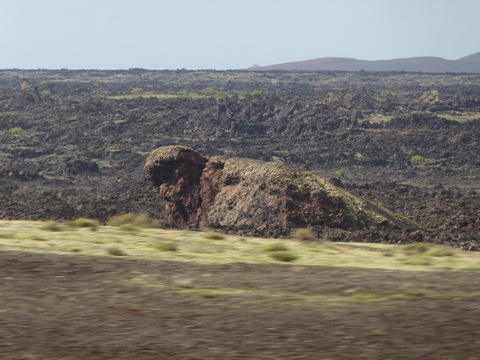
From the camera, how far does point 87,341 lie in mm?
4809

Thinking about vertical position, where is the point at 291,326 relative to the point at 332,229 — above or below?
above

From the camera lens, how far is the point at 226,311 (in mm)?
5656

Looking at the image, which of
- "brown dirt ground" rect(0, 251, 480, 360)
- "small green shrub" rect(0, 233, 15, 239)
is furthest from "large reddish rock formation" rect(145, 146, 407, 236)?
"brown dirt ground" rect(0, 251, 480, 360)

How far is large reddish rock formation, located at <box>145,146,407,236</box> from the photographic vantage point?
15.6 metres

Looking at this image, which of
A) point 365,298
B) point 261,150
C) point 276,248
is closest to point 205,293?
point 365,298

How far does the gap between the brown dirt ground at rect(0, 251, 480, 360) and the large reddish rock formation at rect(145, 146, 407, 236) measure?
26.1 feet

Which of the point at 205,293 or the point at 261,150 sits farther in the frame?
the point at 261,150

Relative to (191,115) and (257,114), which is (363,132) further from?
(191,115)

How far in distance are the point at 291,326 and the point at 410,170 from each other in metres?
32.4

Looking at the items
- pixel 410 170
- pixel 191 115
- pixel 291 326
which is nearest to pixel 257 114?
pixel 191 115

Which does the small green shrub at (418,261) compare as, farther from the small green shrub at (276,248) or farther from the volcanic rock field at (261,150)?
the volcanic rock field at (261,150)

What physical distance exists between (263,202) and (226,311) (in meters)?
10.4

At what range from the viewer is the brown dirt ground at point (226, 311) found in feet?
15.5

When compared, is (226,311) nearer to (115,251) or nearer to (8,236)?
(115,251)
